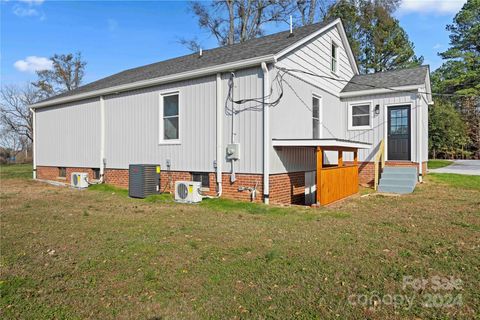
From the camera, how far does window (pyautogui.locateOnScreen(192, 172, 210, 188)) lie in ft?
30.2

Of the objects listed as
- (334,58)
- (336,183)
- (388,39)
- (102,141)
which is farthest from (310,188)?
(388,39)

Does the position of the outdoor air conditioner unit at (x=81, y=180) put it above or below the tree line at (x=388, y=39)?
below

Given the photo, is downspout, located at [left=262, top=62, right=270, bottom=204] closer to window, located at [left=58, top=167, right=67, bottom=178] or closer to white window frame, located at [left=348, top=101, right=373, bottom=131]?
white window frame, located at [left=348, top=101, right=373, bottom=131]

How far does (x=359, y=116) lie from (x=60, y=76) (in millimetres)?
34822

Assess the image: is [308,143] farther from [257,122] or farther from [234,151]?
[234,151]

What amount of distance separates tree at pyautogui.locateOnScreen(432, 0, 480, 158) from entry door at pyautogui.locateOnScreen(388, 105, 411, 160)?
19.4 m

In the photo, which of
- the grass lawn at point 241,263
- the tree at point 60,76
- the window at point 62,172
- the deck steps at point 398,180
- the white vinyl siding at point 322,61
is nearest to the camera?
the grass lawn at point 241,263

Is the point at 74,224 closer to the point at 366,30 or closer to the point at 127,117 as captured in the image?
the point at 127,117

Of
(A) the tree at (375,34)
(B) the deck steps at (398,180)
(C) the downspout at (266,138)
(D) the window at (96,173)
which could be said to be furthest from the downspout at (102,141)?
(A) the tree at (375,34)

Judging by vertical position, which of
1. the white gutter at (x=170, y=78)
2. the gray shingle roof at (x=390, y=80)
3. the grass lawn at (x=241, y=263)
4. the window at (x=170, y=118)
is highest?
the gray shingle roof at (x=390, y=80)

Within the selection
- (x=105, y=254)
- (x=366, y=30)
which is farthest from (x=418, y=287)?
(x=366, y=30)

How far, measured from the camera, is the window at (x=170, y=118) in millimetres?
9967

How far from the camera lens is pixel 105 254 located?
165 inches

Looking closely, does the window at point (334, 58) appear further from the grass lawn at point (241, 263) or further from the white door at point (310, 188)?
the grass lawn at point (241, 263)
